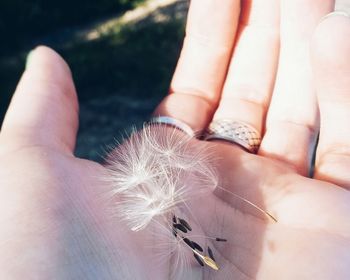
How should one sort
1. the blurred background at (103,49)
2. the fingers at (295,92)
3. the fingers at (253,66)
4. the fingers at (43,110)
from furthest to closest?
the blurred background at (103,49) < the fingers at (253,66) < the fingers at (295,92) < the fingers at (43,110)

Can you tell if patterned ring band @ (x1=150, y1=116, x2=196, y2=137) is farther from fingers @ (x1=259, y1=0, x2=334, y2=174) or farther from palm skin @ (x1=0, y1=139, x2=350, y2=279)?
palm skin @ (x1=0, y1=139, x2=350, y2=279)

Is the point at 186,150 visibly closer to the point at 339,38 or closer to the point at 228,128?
the point at 228,128

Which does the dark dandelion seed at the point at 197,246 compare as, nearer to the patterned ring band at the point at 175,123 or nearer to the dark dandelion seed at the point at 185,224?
the dark dandelion seed at the point at 185,224

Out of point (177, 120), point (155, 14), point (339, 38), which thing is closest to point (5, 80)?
point (155, 14)

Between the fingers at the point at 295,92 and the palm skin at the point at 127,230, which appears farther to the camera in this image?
the fingers at the point at 295,92

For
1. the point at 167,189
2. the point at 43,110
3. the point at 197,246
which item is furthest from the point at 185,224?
the point at 43,110

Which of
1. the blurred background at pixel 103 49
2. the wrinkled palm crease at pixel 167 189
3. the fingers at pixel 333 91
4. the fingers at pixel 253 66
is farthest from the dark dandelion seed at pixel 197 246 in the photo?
the blurred background at pixel 103 49

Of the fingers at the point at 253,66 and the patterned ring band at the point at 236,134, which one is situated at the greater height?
Result: the fingers at the point at 253,66

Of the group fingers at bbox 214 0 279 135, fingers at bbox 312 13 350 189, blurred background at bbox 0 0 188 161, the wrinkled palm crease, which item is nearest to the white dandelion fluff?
the wrinkled palm crease
